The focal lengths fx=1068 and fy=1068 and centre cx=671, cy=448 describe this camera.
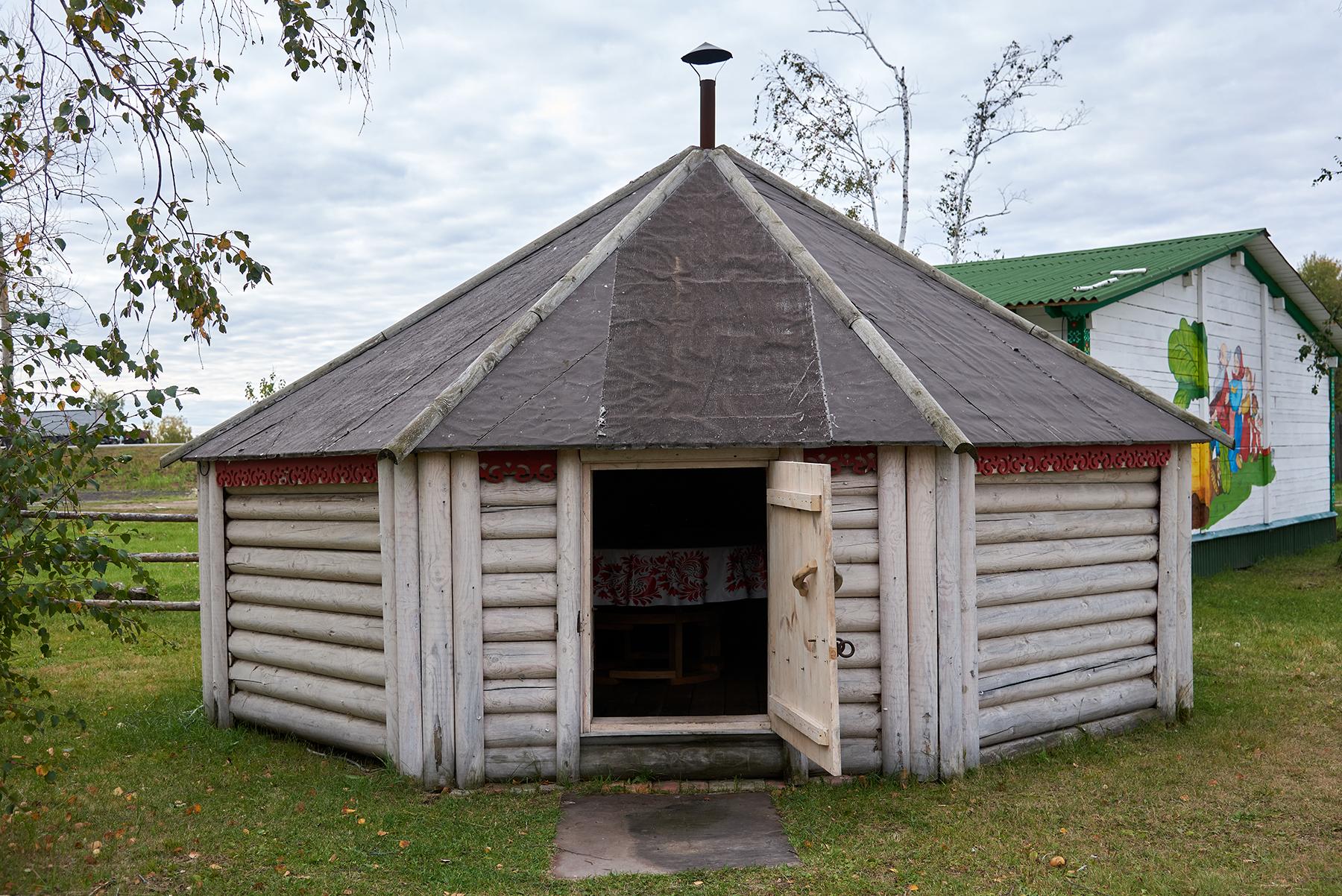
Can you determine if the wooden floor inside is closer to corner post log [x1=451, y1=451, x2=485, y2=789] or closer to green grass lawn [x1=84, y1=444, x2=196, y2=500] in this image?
corner post log [x1=451, y1=451, x2=485, y2=789]

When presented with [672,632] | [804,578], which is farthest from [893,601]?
[672,632]

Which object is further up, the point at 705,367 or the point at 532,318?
the point at 532,318

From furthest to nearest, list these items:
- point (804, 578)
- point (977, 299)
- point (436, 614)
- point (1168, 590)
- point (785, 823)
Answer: point (977, 299) → point (1168, 590) → point (436, 614) → point (785, 823) → point (804, 578)

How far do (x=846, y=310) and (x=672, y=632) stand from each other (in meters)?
3.11

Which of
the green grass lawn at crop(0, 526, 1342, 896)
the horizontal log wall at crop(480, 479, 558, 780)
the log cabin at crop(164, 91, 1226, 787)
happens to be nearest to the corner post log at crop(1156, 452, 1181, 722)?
the log cabin at crop(164, 91, 1226, 787)

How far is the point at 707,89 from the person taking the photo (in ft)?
28.3

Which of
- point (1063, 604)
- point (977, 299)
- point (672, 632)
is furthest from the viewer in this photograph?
point (977, 299)

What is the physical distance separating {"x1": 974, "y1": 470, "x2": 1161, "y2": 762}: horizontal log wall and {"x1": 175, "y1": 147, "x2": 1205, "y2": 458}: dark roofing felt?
0.49 meters

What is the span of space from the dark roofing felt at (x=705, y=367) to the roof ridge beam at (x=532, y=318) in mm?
62

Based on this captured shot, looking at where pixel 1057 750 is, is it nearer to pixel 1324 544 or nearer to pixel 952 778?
pixel 952 778

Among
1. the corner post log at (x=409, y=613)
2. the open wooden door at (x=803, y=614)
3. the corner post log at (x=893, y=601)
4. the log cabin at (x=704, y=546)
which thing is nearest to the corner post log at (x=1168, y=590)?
the log cabin at (x=704, y=546)

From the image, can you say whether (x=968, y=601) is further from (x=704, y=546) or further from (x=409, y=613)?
(x=409, y=613)

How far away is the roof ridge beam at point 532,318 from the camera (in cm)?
620

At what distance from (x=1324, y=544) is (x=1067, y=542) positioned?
51.7ft
